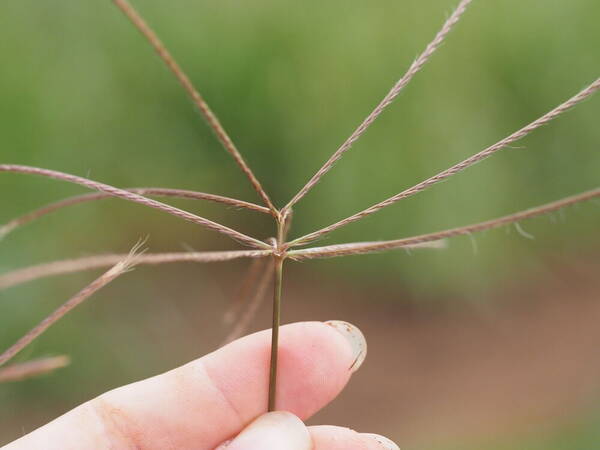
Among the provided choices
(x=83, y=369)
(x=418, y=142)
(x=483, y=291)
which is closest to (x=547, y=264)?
(x=483, y=291)

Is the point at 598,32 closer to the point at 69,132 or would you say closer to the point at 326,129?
the point at 326,129

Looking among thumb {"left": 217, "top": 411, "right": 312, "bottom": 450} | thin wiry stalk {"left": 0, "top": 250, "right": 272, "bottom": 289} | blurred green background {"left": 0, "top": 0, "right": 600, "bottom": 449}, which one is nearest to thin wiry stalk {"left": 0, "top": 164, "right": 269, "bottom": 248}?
thin wiry stalk {"left": 0, "top": 250, "right": 272, "bottom": 289}

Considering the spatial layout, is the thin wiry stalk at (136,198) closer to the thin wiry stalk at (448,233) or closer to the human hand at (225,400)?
the thin wiry stalk at (448,233)

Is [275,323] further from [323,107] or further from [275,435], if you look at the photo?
[323,107]

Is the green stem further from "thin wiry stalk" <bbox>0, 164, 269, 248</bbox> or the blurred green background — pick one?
the blurred green background

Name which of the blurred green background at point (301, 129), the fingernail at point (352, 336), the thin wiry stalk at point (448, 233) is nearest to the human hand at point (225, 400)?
the fingernail at point (352, 336)
